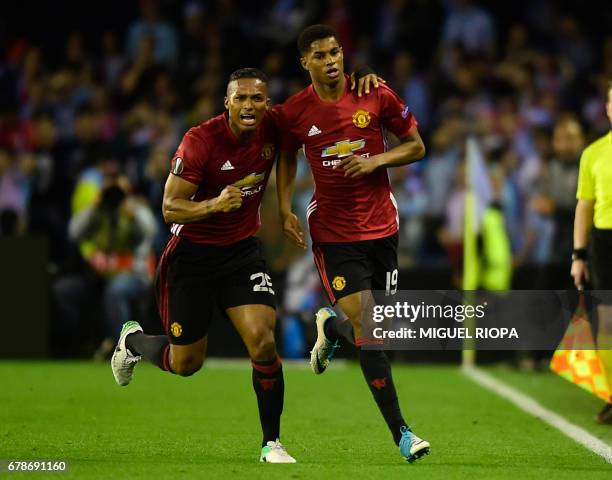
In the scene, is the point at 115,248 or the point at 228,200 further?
the point at 115,248

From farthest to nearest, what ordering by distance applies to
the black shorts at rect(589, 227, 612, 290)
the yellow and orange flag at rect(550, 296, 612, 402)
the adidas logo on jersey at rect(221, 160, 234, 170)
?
the yellow and orange flag at rect(550, 296, 612, 402) → the black shorts at rect(589, 227, 612, 290) → the adidas logo on jersey at rect(221, 160, 234, 170)

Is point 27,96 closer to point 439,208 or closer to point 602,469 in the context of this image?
point 439,208

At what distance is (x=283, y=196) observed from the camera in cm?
818

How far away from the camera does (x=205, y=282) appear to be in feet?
25.9

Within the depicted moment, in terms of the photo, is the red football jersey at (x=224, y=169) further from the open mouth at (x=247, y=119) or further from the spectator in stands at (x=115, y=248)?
the spectator in stands at (x=115, y=248)

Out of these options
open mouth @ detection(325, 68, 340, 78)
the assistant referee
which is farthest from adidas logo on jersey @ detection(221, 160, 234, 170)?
the assistant referee

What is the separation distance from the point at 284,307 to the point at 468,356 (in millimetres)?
2077

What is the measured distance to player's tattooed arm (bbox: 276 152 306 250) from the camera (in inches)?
319

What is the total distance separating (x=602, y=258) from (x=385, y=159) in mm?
2411

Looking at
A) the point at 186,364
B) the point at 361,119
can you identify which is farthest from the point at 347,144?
the point at 186,364

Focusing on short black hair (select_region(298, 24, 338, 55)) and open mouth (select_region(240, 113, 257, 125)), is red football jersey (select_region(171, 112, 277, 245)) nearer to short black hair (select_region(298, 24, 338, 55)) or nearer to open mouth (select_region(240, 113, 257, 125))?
open mouth (select_region(240, 113, 257, 125))

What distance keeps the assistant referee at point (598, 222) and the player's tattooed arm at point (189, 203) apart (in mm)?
2914

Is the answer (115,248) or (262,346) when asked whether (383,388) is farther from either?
(115,248)

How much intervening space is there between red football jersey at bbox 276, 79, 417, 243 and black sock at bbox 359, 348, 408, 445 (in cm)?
75
